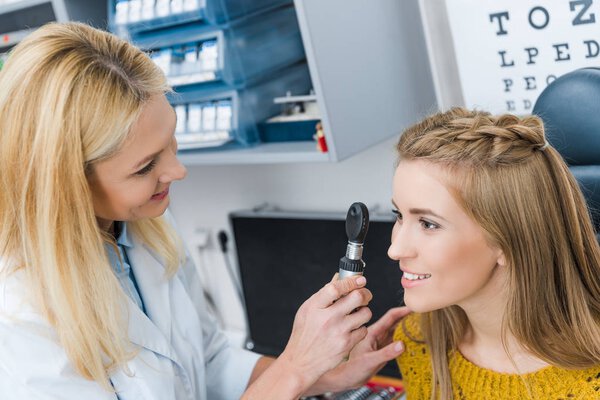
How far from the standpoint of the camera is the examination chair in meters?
1.17

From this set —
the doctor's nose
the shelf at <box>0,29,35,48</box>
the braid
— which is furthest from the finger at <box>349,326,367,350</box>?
the shelf at <box>0,29,35,48</box>

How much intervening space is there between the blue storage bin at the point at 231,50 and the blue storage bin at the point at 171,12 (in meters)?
0.02

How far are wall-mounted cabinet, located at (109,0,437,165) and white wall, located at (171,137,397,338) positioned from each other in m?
0.24

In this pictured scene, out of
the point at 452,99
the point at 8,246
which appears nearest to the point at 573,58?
the point at 452,99

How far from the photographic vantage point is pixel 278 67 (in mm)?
1847

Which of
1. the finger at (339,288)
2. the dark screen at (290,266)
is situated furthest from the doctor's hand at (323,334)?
the dark screen at (290,266)

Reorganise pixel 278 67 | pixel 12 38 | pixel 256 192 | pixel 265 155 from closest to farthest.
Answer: pixel 265 155
pixel 278 67
pixel 12 38
pixel 256 192

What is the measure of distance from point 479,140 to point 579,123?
→ 0.20 meters

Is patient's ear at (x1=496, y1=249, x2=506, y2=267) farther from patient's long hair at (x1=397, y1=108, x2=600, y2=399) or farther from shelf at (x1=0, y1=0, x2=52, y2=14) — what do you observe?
shelf at (x1=0, y1=0, x2=52, y2=14)

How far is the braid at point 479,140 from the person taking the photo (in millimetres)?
1109

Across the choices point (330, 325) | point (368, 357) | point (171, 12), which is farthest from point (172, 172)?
point (171, 12)

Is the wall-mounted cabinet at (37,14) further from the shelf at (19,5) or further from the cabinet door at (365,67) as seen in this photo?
the cabinet door at (365,67)

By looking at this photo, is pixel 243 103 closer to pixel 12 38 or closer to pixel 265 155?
pixel 265 155

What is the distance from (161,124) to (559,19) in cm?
79
